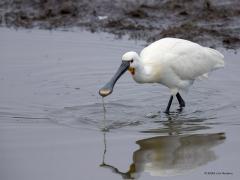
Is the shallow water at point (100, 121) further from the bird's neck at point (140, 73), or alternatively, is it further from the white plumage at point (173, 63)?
the bird's neck at point (140, 73)

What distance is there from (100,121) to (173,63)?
146 cm

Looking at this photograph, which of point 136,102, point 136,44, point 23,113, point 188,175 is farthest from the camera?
point 136,44

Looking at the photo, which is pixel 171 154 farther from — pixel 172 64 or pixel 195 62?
pixel 195 62

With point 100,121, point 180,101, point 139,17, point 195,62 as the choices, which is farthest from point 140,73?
point 139,17

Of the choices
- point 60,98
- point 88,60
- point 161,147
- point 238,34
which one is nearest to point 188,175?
point 161,147

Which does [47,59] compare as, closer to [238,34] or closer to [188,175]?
[238,34]

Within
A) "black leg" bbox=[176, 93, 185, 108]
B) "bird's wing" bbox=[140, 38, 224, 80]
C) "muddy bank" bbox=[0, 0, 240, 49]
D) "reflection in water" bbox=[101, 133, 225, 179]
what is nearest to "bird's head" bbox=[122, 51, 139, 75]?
"bird's wing" bbox=[140, 38, 224, 80]

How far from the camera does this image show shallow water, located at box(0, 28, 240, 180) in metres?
8.19

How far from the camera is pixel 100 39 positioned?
45.0 ft

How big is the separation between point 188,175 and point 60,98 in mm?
3344

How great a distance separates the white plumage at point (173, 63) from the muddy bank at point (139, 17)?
2.44 meters

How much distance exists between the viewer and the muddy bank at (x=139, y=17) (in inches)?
540

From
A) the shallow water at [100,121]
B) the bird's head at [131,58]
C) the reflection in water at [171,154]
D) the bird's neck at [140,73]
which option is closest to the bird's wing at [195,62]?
the shallow water at [100,121]

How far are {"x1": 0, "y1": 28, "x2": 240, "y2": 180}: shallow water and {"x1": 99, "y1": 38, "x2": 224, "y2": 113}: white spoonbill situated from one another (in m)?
0.39
